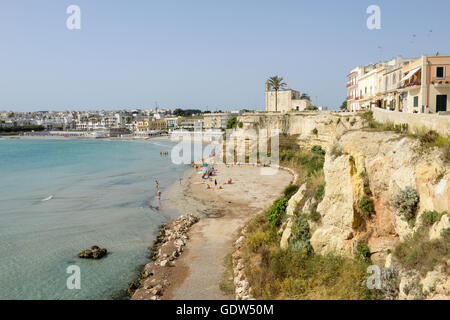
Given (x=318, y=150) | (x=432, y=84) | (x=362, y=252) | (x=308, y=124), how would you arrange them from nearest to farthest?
1. (x=362, y=252)
2. (x=432, y=84)
3. (x=318, y=150)
4. (x=308, y=124)

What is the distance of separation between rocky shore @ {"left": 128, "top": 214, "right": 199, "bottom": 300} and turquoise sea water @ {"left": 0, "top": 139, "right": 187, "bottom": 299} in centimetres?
63

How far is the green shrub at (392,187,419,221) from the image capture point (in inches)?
348

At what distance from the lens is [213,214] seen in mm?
22844

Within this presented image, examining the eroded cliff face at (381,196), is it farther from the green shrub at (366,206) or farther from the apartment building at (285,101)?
the apartment building at (285,101)

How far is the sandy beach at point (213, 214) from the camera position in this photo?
1306 centimetres

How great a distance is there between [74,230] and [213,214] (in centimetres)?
897

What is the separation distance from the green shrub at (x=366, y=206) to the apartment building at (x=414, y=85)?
10911mm

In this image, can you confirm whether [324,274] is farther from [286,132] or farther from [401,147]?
[286,132]

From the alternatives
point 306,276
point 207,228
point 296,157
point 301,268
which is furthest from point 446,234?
point 296,157

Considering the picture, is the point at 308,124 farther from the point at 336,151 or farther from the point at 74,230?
the point at 74,230

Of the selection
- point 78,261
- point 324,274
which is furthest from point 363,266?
point 78,261

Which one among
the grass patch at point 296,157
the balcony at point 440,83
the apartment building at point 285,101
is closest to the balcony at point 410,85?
the balcony at point 440,83

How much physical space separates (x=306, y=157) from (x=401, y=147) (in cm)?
2785

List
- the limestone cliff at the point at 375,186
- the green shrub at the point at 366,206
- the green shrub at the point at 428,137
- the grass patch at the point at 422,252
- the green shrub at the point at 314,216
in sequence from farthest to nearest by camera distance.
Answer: the green shrub at the point at 314,216 → the green shrub at the point at 366,206 → the green shrub at the point at 428,137 → the limestone cliff at the point at 375,186 → the grass patch at the point at 422,252
